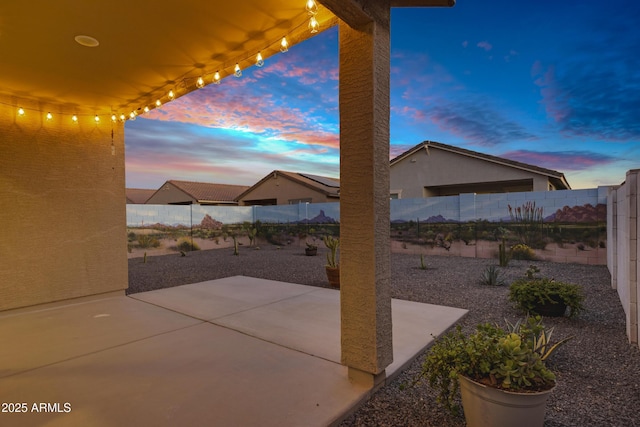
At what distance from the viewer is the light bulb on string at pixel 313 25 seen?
2.67 m

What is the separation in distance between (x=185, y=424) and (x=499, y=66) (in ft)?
36.0

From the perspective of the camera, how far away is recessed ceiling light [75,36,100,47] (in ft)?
9.20

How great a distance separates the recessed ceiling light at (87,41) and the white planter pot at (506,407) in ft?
13.5

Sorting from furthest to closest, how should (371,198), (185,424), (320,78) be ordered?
1. (320,78)
2. (371,198)
3. (185,424)

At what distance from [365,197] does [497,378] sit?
134cm

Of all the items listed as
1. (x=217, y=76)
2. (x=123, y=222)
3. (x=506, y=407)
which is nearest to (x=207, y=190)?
(x=123, y=222)

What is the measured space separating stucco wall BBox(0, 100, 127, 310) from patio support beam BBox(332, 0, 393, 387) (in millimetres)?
4651

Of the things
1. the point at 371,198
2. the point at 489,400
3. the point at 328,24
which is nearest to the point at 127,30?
the point at 328,24

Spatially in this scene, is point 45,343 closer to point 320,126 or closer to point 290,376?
point 290,376

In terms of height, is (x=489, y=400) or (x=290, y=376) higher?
(x=489, y=400)

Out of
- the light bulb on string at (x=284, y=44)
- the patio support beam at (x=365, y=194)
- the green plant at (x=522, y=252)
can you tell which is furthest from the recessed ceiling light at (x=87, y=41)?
the green plant at (x=522, y=252)

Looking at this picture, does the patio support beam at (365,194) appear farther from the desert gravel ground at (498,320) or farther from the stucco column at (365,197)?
the desert gravel ground at (498,320)

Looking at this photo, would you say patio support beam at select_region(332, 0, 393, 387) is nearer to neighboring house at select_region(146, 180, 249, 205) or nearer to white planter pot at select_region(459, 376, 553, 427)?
white planter pot at select_region(459, 376, 553, 427)

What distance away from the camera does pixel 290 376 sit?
2439mm
